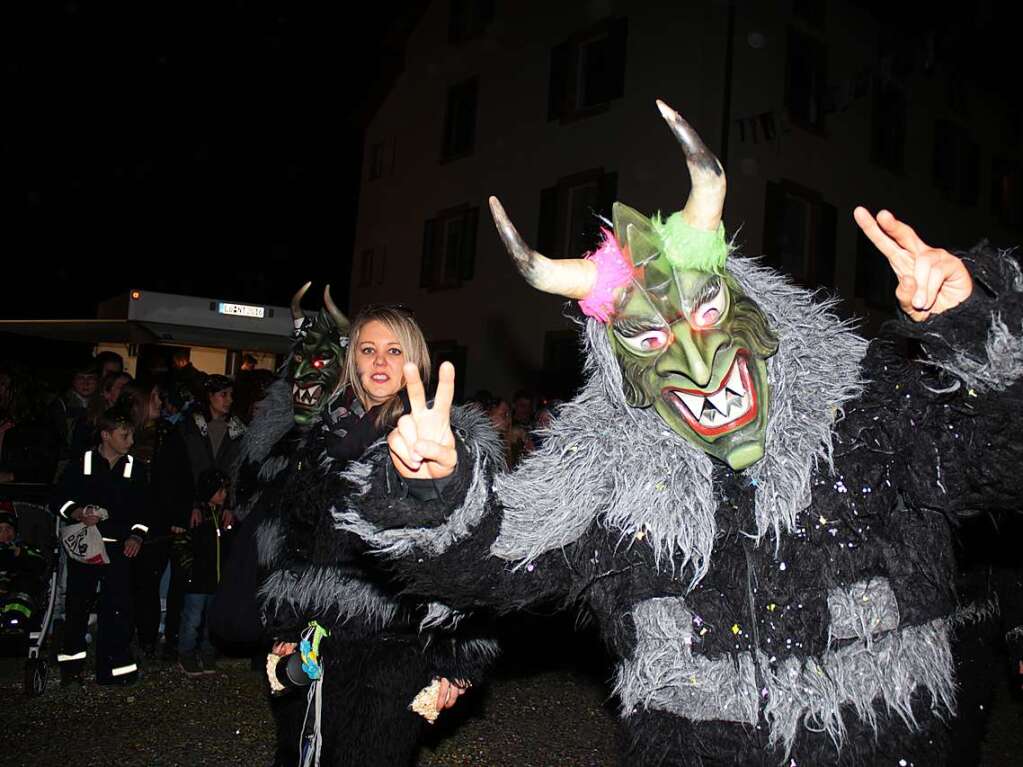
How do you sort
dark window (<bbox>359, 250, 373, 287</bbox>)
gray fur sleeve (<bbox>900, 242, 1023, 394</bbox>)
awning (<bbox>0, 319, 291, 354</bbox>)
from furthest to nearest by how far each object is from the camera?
dark window (<bbox>359, 250, 373, 287</bbox>) < awning (<bbox>0, 319, 291, 354</bbox>) < gray fur sleeve (<bbox>900, 242, 1023, 394</bbox>)

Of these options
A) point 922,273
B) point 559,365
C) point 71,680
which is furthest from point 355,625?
point 559,365

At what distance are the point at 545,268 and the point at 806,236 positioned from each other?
12222 mm

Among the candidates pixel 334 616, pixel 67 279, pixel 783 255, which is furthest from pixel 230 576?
pixel 67 279

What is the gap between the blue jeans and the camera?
608 cm

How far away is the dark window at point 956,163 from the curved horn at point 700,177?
1558 centimetres

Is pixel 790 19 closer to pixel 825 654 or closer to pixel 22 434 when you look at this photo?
pixel 22 434

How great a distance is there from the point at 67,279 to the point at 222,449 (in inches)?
1239

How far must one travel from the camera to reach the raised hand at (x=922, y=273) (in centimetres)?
193

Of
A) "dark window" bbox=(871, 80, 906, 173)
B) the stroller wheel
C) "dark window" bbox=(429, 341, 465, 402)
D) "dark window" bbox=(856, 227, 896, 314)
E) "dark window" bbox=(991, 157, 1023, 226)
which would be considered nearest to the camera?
the stroller wheel

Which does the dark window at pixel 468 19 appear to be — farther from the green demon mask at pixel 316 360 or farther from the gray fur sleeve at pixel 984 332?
the gray fur sleeve at pixel 984 332

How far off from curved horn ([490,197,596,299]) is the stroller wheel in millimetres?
4618

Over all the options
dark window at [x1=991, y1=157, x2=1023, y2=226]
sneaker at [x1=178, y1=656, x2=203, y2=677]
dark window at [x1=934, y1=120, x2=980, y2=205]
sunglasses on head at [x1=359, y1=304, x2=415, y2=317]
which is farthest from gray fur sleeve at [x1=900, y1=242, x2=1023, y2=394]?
dark window at [x1=991, y1=157, x2=1023, y2=226]

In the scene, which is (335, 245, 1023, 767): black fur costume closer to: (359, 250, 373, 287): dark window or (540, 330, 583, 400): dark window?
(540, 330, 583, 400): dark window

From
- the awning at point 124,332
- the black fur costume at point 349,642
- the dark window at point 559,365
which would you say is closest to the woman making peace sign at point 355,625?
the black fur costume at point 349,642
